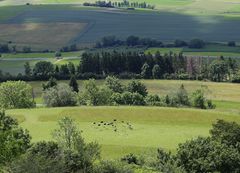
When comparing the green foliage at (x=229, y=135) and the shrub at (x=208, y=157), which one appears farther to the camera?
the green foliage at (x=229, y=135)

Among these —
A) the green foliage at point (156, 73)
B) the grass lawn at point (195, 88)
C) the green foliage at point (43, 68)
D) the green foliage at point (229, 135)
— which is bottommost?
the grass lawn at point (195, 88)

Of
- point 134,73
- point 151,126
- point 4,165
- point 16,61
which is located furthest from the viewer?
point 16,61

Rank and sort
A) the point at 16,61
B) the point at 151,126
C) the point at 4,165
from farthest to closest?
the point at 16,61, the point at 151,126, the point at 4,165

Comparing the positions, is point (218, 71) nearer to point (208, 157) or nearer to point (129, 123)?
point (129, 123)

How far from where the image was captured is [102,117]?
88188 millimetres

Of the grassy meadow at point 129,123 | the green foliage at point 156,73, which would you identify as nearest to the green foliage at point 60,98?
the grassy meadow at point 129,123

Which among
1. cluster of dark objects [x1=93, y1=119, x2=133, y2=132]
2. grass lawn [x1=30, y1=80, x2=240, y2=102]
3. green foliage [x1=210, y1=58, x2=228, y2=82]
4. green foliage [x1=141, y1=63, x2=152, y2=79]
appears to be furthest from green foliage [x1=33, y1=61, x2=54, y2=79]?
cluster of dark objects [x1=93, y1=119, x2=133, y2=132]

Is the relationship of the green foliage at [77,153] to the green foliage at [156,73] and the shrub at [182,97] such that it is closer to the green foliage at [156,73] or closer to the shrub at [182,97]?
the shrub at [182,97]

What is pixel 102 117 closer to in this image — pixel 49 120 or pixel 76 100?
pixel 49 120

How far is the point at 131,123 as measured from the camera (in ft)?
279

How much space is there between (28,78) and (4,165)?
10818 centimetres

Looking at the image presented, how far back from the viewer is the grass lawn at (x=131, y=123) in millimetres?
72938

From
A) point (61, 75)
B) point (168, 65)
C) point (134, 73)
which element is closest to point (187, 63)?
point (168, 65)

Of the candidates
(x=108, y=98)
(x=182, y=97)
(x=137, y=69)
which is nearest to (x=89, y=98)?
(x=108, y=98)
